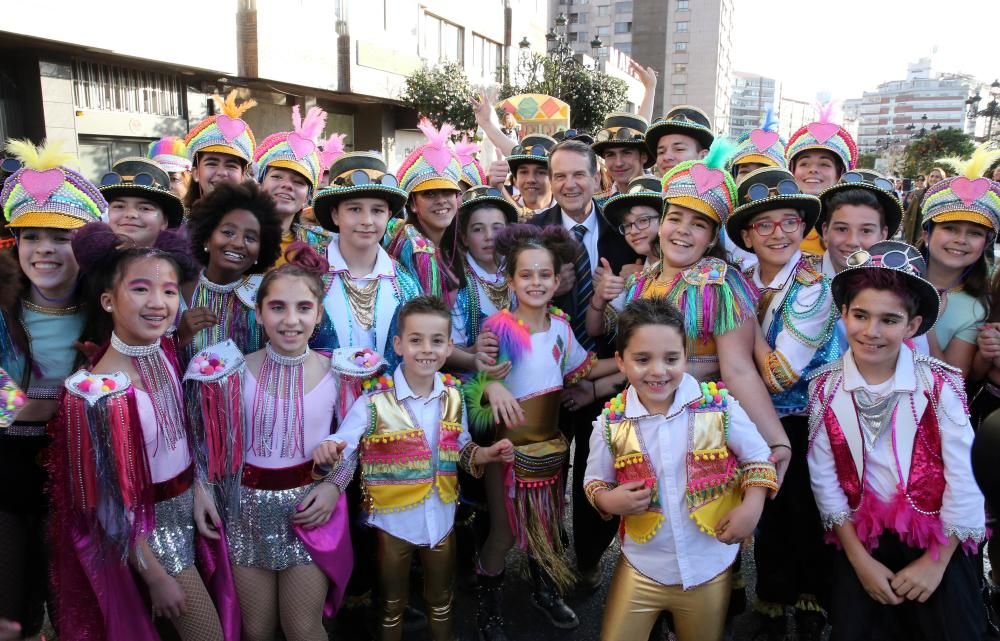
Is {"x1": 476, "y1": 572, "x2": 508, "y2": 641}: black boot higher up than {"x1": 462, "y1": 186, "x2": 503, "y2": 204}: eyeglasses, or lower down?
lower down

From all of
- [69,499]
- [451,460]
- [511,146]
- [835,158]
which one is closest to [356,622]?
[451,460]

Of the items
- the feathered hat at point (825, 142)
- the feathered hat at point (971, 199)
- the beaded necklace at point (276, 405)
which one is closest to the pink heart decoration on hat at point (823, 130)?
the feathered hat at point (825, 142)

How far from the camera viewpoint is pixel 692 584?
90.1 inches

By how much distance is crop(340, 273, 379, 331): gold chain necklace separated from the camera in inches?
118

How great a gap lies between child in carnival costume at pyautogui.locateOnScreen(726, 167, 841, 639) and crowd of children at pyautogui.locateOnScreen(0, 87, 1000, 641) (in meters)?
0.01

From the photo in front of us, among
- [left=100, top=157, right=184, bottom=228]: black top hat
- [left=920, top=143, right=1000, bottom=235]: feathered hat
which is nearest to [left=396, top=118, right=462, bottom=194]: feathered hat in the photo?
[left=100, top=157, right=184, bottom=228]: black top hat

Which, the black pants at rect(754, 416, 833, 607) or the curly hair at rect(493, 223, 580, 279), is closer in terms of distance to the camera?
the black pants at rect(754, 416, 833, 607)

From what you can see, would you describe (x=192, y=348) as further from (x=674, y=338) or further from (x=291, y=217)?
(x=674, y=338)

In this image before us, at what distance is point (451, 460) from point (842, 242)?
6.36ft

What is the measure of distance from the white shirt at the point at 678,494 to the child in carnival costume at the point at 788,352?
37cm

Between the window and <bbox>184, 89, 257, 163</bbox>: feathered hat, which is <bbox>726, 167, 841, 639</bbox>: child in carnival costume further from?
the window

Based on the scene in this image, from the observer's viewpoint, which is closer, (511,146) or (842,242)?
(842,242)

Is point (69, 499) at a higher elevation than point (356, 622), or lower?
higher

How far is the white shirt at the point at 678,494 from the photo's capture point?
2.32 meters
